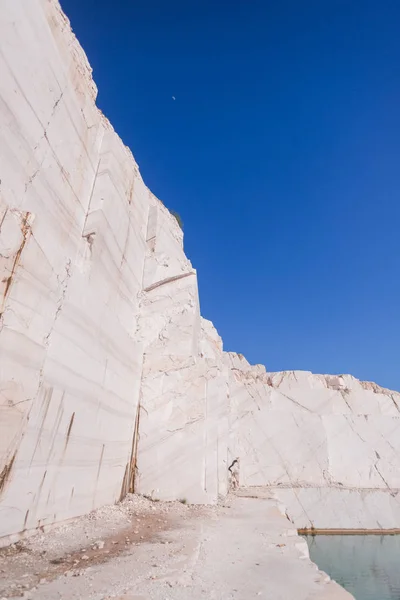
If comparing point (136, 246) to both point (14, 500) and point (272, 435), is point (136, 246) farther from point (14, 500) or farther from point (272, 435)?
point (272, 435)

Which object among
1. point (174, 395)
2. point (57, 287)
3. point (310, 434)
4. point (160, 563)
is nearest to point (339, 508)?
point (310, 434)

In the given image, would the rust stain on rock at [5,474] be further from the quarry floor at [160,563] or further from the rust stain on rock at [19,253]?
the rust stain on rock at [19,253]

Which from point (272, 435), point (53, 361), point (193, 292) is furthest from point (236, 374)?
point (53, 361)

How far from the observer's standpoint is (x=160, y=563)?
2650 mm

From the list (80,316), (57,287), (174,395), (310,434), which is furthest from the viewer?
(310,434)

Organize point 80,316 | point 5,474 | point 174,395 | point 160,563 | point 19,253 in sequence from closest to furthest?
point 160,563 → point 5,474 → point 19,253 → point 80,316 → point 174,395

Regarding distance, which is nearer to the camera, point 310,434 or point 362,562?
point 362,562

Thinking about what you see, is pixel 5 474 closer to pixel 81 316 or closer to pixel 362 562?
pixel 81 316

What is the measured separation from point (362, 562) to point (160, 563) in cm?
644

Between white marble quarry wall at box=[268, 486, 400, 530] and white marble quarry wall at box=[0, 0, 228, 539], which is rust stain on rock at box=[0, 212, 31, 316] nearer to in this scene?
white marble quarry wall at box=[0, 0, 228, 539]

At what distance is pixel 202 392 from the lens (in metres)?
6.57

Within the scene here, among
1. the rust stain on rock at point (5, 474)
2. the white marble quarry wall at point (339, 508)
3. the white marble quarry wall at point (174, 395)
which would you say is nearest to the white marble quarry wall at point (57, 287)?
the rust stain on rock at point (5, 474)

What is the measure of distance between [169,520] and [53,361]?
2.42 meters

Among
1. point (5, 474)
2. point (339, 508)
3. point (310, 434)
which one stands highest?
point (310, 434)
